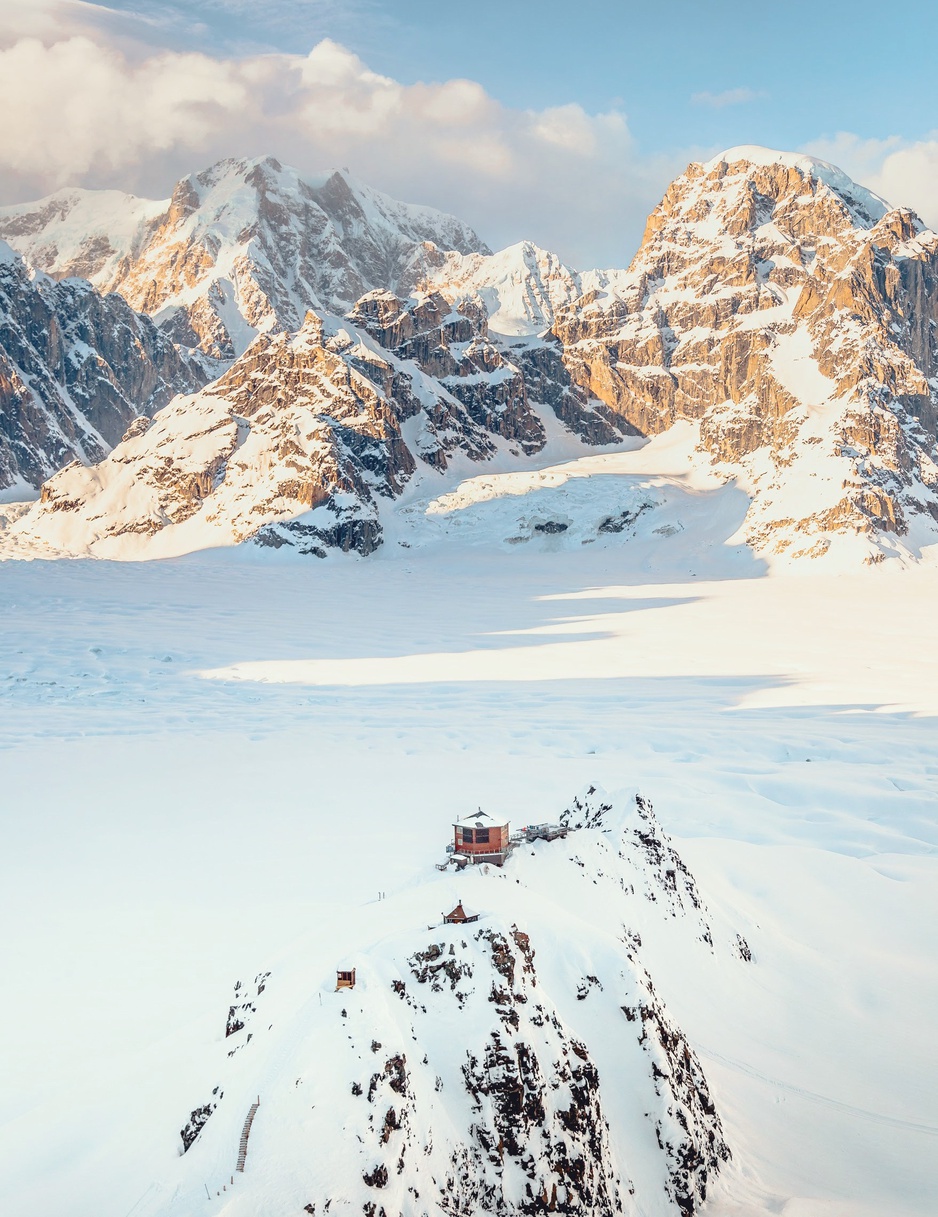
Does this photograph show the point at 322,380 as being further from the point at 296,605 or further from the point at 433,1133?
the point at 433,1133

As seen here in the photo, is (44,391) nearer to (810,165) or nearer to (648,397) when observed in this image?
(648,397)

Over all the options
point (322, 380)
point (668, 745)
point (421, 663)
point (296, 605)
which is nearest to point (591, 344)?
point (322, 380)

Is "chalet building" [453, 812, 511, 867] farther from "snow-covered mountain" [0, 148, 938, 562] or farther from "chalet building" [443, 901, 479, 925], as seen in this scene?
"snow-covered mountain" [0, 148, 938, 562]

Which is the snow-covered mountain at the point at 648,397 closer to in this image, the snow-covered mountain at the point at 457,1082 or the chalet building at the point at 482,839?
the chalet building at the point at 482,839

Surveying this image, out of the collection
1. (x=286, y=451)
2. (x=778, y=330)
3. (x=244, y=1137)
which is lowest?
(x=244, y=1137)

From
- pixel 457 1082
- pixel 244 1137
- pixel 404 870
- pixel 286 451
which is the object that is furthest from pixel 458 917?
pixel 286 451

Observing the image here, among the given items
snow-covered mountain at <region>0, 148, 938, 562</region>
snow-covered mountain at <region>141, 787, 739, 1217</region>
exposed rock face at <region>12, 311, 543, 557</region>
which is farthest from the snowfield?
snow-covered mountain at <region>0, 148, 938, 562</region>
